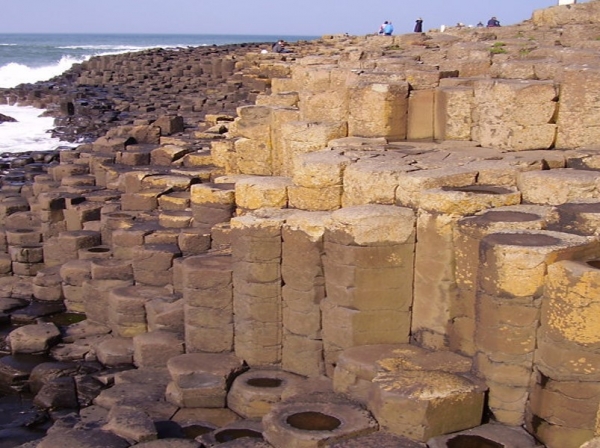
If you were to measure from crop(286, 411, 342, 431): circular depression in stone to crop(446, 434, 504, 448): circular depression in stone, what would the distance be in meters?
1.03

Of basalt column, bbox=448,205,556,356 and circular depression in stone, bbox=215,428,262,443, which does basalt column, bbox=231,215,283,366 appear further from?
basalt column, bbox=448,205,556,356

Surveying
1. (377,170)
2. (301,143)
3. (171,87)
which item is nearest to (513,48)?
(301,143)

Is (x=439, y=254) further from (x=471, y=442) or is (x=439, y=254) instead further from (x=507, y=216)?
(x=471, y=442)

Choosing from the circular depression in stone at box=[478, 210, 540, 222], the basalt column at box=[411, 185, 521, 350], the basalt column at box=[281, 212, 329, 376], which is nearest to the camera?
the circular depression in stone at box=[478, 210, 540, 222]

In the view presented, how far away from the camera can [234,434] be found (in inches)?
304

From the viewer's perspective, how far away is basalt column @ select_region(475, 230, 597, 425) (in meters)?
6.56

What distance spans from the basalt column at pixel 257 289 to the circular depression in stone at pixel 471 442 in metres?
2.76

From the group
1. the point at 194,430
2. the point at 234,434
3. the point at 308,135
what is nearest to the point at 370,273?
the point at 234,434

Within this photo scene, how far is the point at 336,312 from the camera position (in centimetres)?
805

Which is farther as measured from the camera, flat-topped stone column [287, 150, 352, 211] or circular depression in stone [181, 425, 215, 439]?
flat-topped stone column [287, 150, 352, 211]

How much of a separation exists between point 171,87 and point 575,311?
30.4 meters

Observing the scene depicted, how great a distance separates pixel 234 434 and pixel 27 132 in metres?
22.5

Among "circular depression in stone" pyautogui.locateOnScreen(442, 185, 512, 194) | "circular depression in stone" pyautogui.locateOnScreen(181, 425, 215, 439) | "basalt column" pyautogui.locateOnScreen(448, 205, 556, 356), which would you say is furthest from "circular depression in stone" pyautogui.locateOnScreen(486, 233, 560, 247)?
"circular depression in stone" pyautogui.locateOnScreen(181, 425, 215, 439)

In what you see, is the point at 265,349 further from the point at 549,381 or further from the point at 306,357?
the point at 549,381
